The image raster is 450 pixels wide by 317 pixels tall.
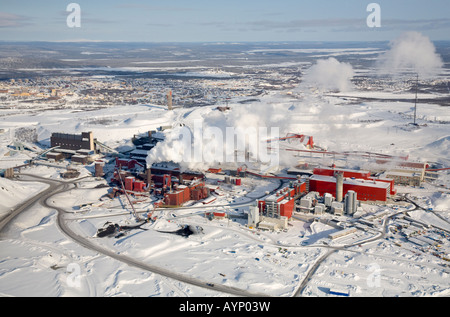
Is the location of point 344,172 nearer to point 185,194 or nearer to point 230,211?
point 230,211

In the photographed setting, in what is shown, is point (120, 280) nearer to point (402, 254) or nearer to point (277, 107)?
point (402, 254)

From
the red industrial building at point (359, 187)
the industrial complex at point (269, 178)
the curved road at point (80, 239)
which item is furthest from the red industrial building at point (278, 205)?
the curved road at point (80, 239)

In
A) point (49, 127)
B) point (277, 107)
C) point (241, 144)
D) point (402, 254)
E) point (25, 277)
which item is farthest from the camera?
point (277, 107)

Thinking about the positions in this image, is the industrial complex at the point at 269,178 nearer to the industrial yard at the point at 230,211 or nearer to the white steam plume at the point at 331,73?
the industrial yard at the point at 230,211

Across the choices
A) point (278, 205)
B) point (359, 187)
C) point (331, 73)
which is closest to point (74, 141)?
point (278, 205)
